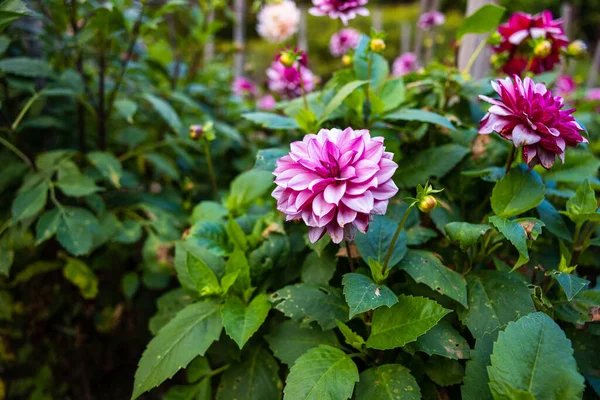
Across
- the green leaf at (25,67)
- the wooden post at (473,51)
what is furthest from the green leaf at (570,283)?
the green leaf at (25,67)

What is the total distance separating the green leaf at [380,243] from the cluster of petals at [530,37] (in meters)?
0.69

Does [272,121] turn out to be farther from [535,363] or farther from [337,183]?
[535,363]

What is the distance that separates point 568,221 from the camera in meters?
0.94

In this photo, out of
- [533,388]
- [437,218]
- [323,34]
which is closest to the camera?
[533,388]

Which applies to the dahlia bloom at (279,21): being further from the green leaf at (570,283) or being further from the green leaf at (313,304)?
the green leaf at (570,283)

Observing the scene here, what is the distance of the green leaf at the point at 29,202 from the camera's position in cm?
103

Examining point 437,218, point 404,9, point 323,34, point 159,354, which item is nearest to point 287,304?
point 159,354

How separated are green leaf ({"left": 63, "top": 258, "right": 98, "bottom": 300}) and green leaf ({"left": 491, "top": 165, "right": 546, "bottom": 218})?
115 cm

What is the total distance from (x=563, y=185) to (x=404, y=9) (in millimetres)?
9032

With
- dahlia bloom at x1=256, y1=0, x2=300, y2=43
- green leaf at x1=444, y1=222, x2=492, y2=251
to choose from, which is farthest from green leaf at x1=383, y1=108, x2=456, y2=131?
dahlia bloom at x1=256, y1=0, x2=300, y2=43

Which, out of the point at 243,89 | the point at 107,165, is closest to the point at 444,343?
the point at 107,165

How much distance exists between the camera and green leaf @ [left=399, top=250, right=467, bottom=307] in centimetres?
74

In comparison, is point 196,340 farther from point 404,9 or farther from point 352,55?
point 404,9

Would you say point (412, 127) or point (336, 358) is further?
point (412, 127)
